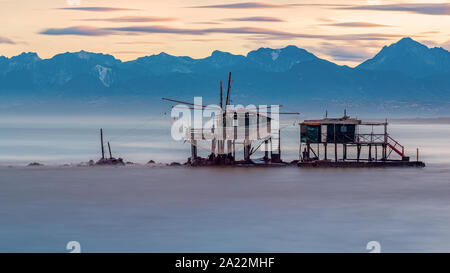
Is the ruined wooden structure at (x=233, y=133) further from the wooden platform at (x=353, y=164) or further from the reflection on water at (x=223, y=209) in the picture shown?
the wooden platform at (x=353, y=164)

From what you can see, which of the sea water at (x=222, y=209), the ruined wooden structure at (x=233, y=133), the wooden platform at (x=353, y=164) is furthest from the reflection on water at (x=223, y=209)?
the ruined wooden structure at (x=233, y=133)

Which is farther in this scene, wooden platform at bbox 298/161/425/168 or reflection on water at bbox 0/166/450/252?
wooden platform at bbox 298/161/425/168

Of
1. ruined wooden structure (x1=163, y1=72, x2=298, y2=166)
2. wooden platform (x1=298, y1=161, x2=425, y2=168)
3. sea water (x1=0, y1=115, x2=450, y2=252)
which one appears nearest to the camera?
sea water (x1=0, y1=115, x2=450, y2=252)

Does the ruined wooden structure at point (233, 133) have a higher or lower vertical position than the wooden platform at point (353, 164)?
higher

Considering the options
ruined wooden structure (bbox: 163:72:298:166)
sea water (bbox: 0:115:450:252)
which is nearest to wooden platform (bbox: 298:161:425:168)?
sea water (bbox: 0:115:450:252)

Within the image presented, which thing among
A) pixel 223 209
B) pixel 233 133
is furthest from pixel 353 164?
pixel 223 209

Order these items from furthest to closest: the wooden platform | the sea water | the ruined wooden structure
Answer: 1. the ruined wooden structure
2. the wooden platform
3. the sea water

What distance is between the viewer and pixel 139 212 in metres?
47.3

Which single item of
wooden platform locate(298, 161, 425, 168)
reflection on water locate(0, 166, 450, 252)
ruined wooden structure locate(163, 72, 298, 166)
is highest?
ruined wooden structure locate(163, 72, 298, 166)

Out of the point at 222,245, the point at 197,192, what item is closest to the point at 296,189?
the point at 197,192

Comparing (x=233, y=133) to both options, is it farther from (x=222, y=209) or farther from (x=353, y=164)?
(x=222, y=209)

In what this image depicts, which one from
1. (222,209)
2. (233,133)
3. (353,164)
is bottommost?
(222,209)

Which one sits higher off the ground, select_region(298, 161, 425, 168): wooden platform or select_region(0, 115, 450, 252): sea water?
select_region(298, 161, 425, 168): wooden platform

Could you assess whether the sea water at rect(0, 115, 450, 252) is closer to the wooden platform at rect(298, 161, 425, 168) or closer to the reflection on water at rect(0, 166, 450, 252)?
the reflection on water at rect(0, 166, 450, 252)
